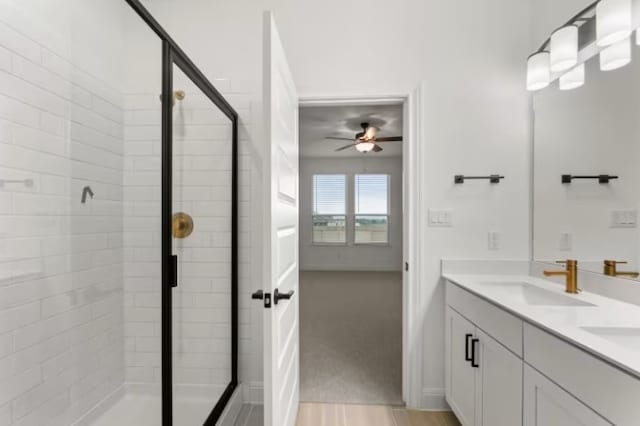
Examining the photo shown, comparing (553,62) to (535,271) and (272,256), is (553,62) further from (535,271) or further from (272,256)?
(272,256)

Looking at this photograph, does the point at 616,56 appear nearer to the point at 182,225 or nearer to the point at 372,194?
the point at 182,225

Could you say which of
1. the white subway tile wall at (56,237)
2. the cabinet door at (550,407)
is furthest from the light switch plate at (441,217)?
the white subway tile wall at (56,237)

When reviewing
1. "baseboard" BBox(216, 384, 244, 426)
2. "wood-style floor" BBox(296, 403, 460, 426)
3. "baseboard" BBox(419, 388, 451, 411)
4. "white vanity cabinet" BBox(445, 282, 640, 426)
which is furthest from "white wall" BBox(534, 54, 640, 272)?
"baseboard" BBox(216, 384, 244, 426)

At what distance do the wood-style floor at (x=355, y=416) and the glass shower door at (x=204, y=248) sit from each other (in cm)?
23

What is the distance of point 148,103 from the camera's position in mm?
1836

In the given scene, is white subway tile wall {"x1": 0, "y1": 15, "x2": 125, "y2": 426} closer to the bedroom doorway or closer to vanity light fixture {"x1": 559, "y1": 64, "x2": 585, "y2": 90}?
the bedroom doorway

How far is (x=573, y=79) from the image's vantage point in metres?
1.68

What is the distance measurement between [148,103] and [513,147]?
2.36 m

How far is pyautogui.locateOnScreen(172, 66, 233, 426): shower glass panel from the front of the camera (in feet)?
6.06

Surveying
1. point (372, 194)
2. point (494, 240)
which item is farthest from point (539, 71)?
point (372, 194)

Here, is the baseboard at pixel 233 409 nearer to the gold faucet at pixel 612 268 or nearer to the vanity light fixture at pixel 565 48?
the gold faucet at pixel 612 268

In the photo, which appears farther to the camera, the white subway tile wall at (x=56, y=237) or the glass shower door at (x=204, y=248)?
the glass shower door at (x=204, y=248)

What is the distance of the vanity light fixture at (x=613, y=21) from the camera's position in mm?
1297

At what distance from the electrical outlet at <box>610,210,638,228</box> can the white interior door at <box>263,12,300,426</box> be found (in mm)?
1575
